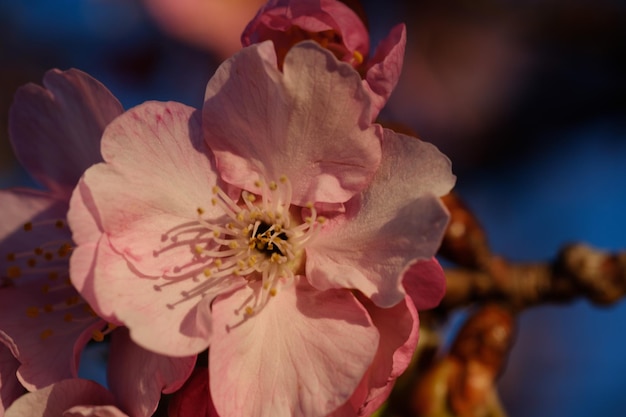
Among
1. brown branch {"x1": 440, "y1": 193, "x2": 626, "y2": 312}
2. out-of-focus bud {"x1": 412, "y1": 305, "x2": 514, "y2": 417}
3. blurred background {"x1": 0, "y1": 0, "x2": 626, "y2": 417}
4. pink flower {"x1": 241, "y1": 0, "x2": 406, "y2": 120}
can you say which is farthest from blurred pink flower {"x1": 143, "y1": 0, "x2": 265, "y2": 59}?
pink flower {"x1": 241, "y1": 0, "x2": 406, "y2": 120}

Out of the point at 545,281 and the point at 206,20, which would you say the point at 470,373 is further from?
the point at 206,20

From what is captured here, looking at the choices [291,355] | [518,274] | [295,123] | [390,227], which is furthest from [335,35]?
[518,274]

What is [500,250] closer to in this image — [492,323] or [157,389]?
[492,323]

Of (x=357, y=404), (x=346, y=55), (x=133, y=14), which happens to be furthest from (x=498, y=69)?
(x=357, y=404)

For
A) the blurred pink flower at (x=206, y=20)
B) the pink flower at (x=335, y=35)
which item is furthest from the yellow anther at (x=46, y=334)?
the blurred pink flower at (x=206, y=20)

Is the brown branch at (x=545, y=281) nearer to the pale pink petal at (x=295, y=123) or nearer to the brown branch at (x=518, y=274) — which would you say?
the brown branch at (x=518, y=274)
